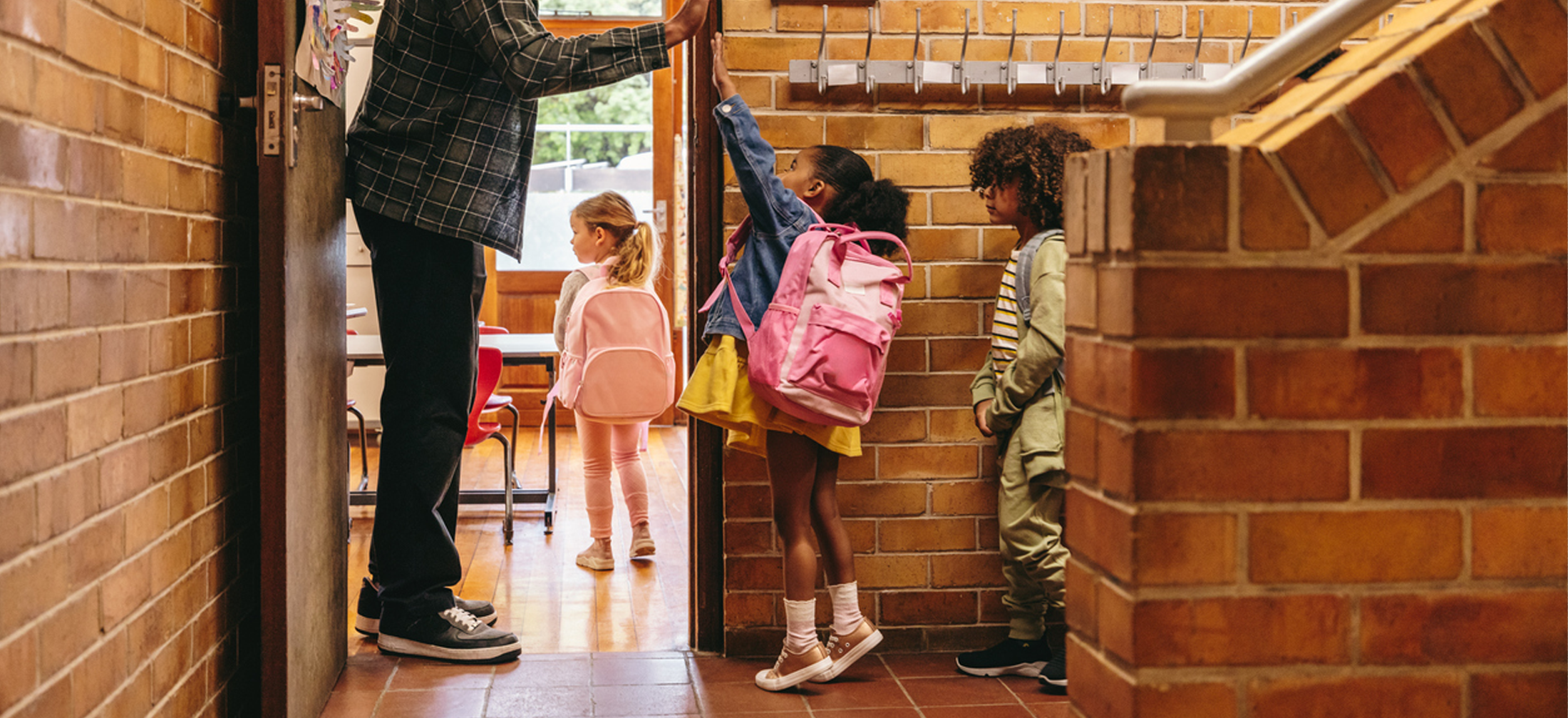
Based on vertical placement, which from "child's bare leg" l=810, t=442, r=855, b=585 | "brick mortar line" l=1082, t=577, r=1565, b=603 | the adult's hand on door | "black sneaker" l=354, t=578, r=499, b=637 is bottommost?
"black sneaker" l=354, t=578, r=499, b=637

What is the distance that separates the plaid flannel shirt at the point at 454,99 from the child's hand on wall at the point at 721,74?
0.37 ft

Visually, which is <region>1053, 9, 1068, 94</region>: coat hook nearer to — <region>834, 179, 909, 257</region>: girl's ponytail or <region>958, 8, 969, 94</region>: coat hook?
<region>958, 8, 969, 94</region>: coat hook

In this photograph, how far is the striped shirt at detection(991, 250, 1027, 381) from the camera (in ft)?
8.91

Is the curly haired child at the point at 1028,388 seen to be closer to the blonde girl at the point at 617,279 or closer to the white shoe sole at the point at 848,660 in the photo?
the white shoe sole at the point at 848,660

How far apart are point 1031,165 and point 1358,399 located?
1.66 m

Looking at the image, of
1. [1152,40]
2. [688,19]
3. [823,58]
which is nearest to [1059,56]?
[1152,40]

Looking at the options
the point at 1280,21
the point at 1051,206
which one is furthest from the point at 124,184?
the point at 1280,21

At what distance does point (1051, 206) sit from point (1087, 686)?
172cm

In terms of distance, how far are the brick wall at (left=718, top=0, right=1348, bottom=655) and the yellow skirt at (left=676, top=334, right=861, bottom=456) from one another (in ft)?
0.84

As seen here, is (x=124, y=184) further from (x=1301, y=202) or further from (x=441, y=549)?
(x=1301, y=202)

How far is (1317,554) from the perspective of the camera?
1.06m

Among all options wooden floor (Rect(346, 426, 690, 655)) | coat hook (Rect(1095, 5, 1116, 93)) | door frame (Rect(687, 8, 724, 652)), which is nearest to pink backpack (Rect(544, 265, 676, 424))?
wooden floor (Rect(346, 426, 690, 655))

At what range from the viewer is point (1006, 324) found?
2.74 metres

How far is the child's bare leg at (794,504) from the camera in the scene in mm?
2629
